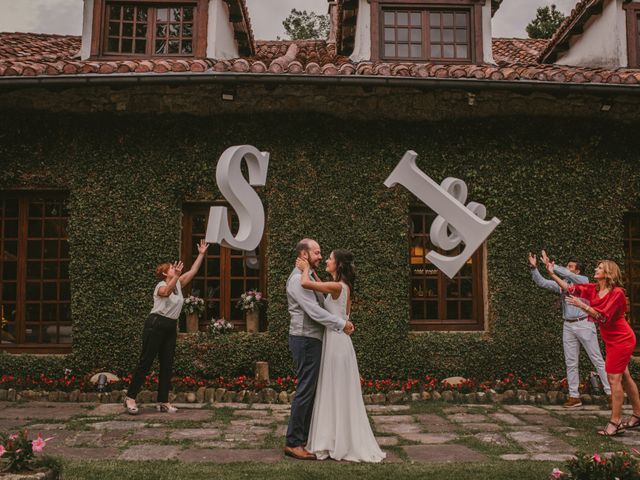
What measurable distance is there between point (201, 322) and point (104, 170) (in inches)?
108

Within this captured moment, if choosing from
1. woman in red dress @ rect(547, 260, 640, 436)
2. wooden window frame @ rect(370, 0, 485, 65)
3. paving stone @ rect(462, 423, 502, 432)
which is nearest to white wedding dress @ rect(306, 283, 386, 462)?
paving stone @ rect(462, 423, 502, 432)

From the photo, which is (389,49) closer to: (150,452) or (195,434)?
(195,434)

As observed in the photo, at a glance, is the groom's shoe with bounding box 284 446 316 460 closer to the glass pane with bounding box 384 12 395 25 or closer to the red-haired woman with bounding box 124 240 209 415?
the red-haired woman with bounding box 124 240 209 415

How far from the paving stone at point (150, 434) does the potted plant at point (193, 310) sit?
305 cm

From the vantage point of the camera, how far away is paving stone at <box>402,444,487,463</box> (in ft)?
16.4

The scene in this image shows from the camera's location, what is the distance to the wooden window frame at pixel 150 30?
9.64 m

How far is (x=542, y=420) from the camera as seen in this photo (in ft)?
22.1

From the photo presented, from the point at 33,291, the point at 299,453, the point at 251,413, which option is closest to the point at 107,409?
the point at 251,413

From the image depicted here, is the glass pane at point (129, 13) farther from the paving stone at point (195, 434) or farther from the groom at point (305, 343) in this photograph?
the paving stone at point (195, 434)

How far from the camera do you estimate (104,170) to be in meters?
9.10

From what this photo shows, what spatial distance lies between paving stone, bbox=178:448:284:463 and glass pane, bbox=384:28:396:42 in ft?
23.4

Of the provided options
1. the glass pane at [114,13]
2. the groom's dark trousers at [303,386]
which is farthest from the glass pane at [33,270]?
the groom's dark trousers at [303,386]

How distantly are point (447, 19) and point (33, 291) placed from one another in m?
7.97

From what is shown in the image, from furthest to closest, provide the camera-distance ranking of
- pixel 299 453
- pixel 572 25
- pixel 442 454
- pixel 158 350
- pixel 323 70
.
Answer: pixel 572 25 < pixel 323 70 < pixel 158 350 < pixel 442 454 < pixel 299 453
